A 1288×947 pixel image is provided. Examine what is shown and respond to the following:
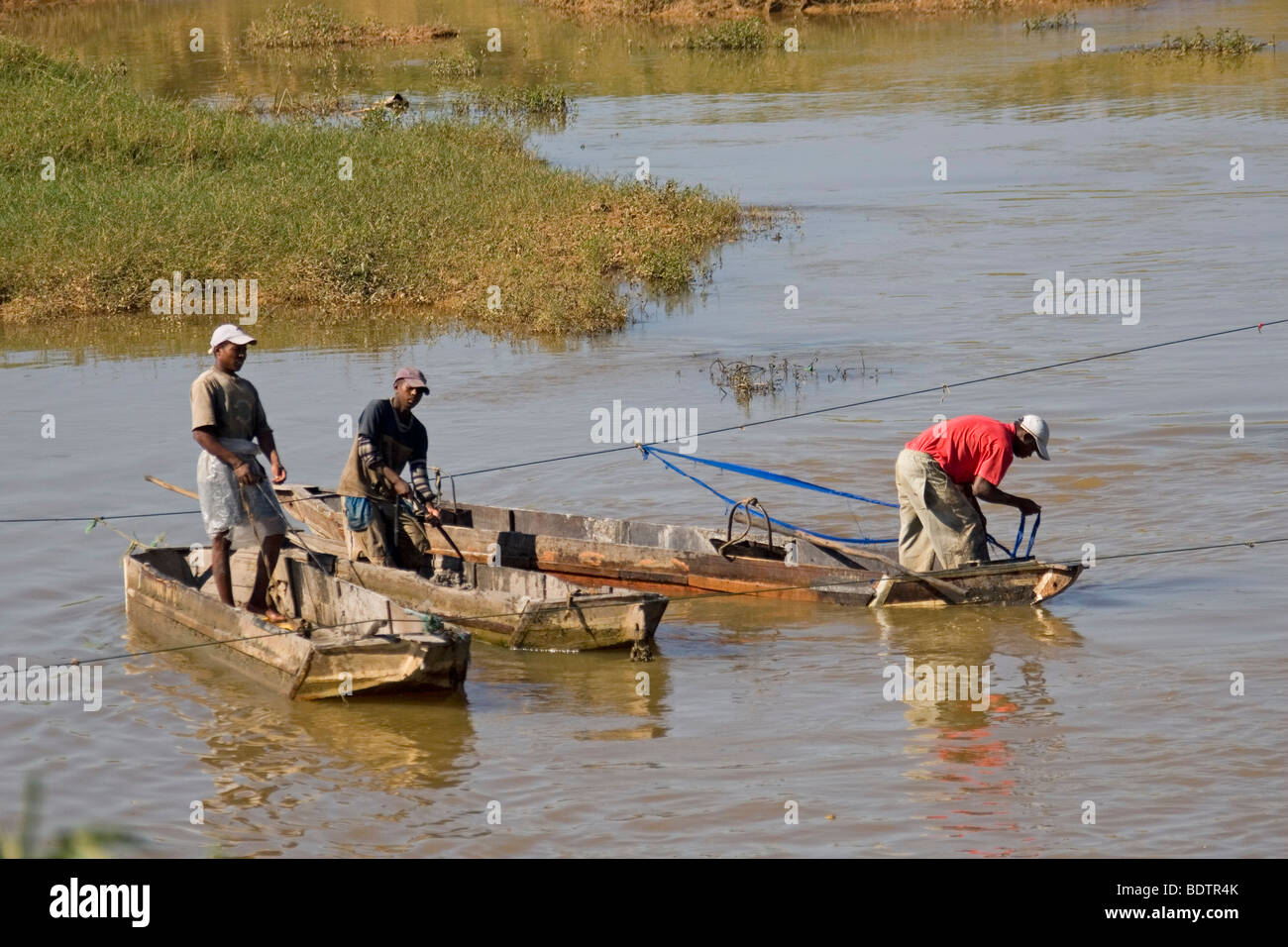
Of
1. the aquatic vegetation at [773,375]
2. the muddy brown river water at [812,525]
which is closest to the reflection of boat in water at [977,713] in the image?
the muddy brown river water at [812,525]

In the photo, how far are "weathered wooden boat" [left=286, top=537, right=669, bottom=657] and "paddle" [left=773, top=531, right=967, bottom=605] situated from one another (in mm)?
1287

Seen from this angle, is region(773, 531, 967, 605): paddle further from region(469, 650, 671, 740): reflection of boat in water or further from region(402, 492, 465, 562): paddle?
region(402, 492, 465, 562): paddle

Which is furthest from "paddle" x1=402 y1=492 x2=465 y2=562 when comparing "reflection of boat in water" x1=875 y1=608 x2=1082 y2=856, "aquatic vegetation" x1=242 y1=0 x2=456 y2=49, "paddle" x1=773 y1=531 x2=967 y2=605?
"aquatic vegetation" x1=242 y1=0 x2=456 y2=49

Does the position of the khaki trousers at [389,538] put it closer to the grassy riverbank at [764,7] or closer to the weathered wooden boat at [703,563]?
the weathered wooden boat at [703,563]

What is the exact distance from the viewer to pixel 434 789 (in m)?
6.38

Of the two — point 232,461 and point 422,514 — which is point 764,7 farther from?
point 232,461

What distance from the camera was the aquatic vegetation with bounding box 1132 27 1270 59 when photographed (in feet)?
97.1

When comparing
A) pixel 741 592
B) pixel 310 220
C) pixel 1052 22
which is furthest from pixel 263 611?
pixel 1052 22

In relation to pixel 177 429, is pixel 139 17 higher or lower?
higher

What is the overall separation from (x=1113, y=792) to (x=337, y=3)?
136 feet

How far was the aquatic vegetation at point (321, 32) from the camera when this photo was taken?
3641 centimetres

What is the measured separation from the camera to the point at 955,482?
805 cm

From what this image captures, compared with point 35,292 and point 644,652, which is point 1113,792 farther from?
point 35,292
